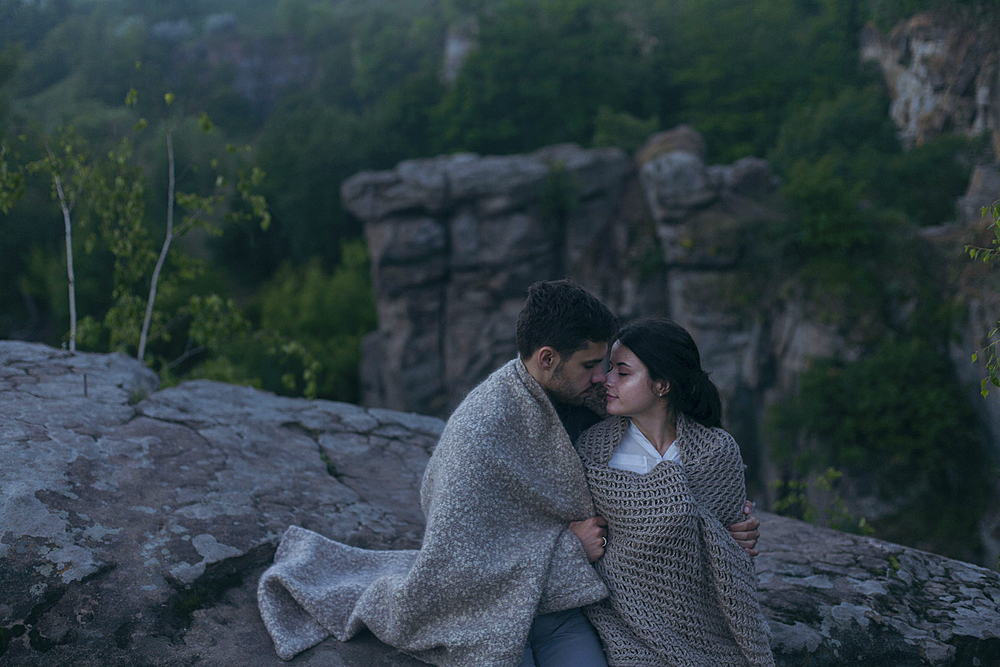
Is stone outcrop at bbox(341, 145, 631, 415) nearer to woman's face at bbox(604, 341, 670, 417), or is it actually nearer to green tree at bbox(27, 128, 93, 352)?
green tree at bbox(27, 128, 93, 352)

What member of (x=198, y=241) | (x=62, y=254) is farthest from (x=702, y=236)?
(x=198, y=241)

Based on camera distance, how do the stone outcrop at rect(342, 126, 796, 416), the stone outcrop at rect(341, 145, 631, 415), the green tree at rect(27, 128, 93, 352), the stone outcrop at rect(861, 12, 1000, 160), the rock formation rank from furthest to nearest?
the stone outcrop at rect(341, 145, 631, 415), the stone outcrop at rect(342, 126, 796, 416), the rock formation, the stone outcrop at rect(861, 12, 1000, 160), the green tree at rect(27, 128, 93, 352)

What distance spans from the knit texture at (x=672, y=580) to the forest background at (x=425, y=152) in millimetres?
3443

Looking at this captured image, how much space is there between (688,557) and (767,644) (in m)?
0.44

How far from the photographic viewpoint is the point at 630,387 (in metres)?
2.45

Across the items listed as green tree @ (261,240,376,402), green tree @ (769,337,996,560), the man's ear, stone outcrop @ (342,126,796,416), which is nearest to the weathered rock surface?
the man's ear

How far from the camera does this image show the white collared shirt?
2.46 meters

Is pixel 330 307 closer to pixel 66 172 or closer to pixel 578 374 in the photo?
pixel 66 172

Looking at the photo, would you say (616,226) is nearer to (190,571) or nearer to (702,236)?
(702,236)

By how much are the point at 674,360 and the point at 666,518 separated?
1.81ft

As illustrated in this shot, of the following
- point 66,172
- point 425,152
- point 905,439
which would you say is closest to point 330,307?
point 425,152

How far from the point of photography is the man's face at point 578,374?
7.88ft

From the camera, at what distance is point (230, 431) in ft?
13.0

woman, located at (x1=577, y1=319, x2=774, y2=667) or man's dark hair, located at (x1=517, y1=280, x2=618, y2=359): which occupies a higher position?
man's dark hair, located at (x1=517, y1=280, x2=618, y2=359)
